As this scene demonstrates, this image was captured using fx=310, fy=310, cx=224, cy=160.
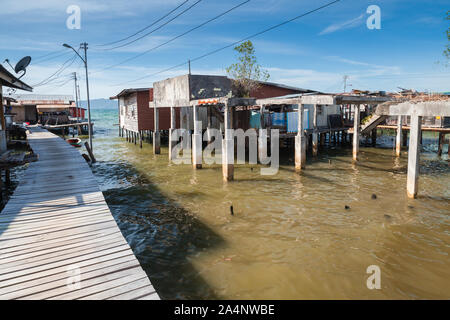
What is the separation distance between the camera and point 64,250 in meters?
5.79

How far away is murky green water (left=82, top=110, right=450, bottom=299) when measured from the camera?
6230mm

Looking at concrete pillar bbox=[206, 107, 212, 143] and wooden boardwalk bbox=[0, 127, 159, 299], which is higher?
concrete pillar bbox=[206, 107, 212, 143]

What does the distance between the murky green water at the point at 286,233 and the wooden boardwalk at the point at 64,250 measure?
49.6 inches

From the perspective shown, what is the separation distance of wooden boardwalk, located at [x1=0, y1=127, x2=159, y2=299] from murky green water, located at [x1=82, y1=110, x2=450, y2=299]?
1.26m

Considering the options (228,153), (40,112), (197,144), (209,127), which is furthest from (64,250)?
(40,112)

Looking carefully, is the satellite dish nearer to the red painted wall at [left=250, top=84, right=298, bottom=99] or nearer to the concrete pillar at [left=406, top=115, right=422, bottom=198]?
the red painted wall at [left=250, top=84, right=298, bottom=99]

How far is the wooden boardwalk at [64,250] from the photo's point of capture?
4.56 metres

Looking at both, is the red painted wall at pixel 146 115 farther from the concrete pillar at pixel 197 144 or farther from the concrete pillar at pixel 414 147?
the concrete pillar at pixel 414 147

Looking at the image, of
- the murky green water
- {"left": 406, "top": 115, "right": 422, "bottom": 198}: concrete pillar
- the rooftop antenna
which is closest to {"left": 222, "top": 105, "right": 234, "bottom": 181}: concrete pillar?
the murky green water

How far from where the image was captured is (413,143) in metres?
10.2

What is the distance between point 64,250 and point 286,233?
18.1 ft

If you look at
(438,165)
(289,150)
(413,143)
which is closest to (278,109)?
(289,150)
